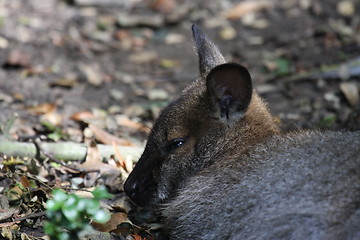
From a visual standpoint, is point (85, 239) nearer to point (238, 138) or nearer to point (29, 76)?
point (238, 138)

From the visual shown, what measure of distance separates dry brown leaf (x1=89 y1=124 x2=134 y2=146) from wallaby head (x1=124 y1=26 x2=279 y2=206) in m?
1.18

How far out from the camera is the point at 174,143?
430cm

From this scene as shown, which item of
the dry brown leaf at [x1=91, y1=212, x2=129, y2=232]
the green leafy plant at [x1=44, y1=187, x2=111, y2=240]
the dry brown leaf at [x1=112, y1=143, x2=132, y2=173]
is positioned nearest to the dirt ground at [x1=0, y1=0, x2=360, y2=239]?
the dry brown leaf at [x1=112, y1=143, x2=132, y2=173]

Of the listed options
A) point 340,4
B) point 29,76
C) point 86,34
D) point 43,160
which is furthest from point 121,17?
point 43,160

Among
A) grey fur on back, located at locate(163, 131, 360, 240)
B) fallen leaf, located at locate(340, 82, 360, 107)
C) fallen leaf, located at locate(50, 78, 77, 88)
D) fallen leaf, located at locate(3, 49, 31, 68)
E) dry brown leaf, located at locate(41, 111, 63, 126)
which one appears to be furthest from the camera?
fallen leaf, located at locate(3, 49, 31, 68)

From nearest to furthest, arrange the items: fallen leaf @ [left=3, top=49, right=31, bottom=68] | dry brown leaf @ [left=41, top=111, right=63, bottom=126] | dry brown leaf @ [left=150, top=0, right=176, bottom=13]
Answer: dry brown leaf @ [left=41, top=111, right=63, bottom=126], fallen leaf @ [left=3, top=49, right=31, bottom=68], dry brown leaf @ [left=150, top=0, right=176, bottom=13]

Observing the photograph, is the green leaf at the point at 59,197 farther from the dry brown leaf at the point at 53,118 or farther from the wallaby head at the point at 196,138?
the dry brown leaf at the point at 53,118

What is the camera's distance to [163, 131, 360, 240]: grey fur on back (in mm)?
3482

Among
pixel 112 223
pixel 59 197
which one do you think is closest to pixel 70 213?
pixel 59 197

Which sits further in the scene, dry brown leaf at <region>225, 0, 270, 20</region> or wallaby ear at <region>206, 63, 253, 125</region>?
dry brown leaf at <region>225, 0, 270, 20</region>

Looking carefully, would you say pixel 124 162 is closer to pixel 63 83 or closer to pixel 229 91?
pixel 229 91

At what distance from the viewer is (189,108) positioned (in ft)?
14.3

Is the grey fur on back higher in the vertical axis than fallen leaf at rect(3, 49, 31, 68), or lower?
higher

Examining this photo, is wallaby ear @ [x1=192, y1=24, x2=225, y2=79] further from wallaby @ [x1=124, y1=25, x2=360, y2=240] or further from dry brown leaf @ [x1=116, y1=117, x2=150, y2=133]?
dry brown leaf @ [x1=116, y1=117, x2=150, y2=133]
